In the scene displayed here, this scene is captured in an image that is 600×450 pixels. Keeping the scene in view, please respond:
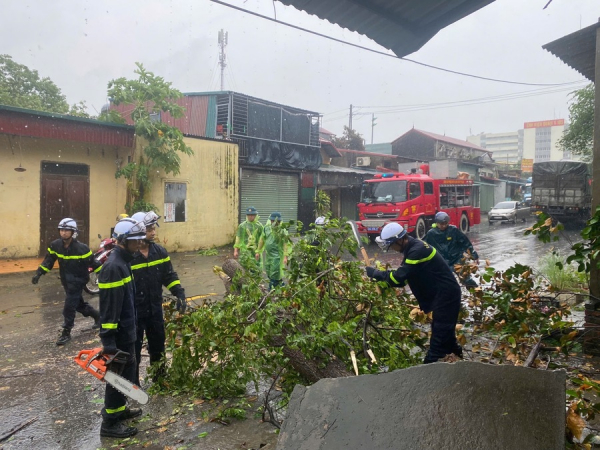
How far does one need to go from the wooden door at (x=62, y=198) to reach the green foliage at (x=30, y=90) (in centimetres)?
1116

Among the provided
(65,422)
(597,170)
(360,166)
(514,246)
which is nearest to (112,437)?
(65,422)

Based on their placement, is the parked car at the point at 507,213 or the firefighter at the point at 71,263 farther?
the parked car at the point at 507,213

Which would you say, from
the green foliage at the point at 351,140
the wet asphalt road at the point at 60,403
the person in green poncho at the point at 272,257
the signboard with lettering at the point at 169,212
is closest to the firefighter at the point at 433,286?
the wet asphalt road at the point at 60,403

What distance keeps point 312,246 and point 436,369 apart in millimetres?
2520

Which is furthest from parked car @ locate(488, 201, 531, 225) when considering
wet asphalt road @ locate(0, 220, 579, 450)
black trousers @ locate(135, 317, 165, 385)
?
black trousers @ locate(135, 317, 165, 385)

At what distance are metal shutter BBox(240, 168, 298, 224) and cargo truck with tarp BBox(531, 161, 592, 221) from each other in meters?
12.5

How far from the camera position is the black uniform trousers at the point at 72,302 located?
605 centimetres

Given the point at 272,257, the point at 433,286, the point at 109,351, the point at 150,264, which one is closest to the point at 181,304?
the point at 150,264

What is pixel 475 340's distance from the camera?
236 inches

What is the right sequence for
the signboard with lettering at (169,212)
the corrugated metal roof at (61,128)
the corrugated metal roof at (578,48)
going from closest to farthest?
the corrugated metal roof at (578,48) < the corrugated metal roof at (61,128) < the signboard with lettering at (169,212)

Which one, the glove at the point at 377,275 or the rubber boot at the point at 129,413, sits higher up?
the glove at the point at 377,275

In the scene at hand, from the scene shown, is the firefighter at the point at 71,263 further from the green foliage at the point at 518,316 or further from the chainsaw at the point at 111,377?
the green foliage at the point at 518,316

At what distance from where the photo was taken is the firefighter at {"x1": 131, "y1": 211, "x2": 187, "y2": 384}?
14.8ft

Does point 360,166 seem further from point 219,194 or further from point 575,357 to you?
point 575,357
